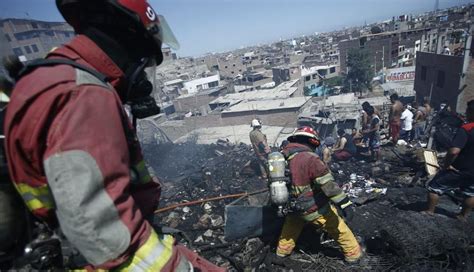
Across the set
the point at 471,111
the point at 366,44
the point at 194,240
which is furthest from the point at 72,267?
the point at 366,44

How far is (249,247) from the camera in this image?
496 centimetres

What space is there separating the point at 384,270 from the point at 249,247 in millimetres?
2197

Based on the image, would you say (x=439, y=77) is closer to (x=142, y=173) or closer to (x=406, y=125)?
(x=406, y=125)

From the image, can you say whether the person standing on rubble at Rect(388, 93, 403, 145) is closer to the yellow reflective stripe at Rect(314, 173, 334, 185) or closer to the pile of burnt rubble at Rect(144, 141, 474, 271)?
the pile of burnt rubble at Rect(144, 141, 474, 271)

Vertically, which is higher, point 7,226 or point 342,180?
point 7,226

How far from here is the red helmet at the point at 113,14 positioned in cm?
117

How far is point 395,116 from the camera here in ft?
36.1

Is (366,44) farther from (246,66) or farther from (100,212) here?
(100,212)

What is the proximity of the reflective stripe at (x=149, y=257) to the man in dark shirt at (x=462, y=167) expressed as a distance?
5.43m

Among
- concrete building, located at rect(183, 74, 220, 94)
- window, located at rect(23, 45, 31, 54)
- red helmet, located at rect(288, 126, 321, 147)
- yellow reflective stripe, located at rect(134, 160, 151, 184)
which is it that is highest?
window, located at rect(23, 45, 31, 54)

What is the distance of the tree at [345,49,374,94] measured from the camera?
4116cm

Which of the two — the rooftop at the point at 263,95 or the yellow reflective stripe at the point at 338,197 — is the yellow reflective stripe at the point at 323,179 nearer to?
the yellow reflective stripe at the point at 338,197

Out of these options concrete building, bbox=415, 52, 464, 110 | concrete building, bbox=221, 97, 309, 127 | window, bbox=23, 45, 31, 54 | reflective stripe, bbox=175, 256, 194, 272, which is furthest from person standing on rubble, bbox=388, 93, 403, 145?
window, bbox=23, 45, 31, 54

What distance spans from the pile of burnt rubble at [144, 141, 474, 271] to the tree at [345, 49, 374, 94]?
114 feet
